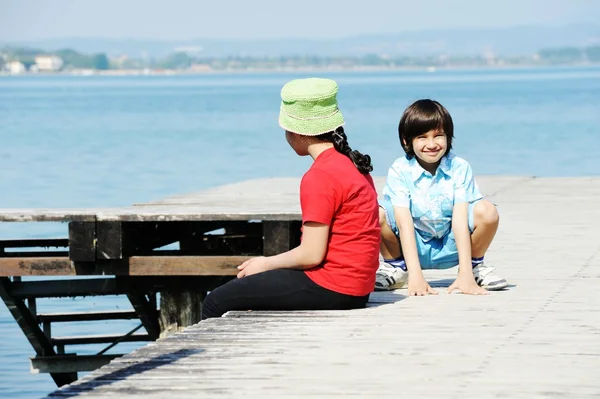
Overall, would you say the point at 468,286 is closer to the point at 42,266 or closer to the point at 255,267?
the point at 255,267

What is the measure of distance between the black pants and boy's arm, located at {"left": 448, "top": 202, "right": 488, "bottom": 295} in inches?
28.3

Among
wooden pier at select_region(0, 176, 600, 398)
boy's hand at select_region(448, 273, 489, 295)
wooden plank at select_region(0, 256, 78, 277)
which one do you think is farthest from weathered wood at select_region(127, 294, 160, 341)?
boy's hand at select_region(448, 273, 489, 295)

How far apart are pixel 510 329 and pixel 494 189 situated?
7.89 meters

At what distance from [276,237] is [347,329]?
11.7 feet

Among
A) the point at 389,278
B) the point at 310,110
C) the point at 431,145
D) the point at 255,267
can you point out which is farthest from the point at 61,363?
the point at 310,110

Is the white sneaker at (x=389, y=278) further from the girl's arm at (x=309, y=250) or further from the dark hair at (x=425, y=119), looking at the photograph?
the girl's arm at (x=309, y=250)

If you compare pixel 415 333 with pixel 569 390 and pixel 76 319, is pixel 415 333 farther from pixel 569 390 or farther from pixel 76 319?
pixel 76 319

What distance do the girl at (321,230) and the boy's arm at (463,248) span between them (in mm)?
660

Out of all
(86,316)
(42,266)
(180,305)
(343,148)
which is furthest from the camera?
(86,316)

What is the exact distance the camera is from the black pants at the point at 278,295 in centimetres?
589

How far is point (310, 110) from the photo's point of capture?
587cm

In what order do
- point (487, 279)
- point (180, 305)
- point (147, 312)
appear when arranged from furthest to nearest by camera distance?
point (147, 312) < point (180, 305) < point (487, 279)

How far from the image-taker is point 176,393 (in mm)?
4402

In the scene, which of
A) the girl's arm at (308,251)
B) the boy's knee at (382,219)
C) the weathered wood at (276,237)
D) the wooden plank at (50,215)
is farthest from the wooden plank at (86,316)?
the girl's arm at (308,251)
